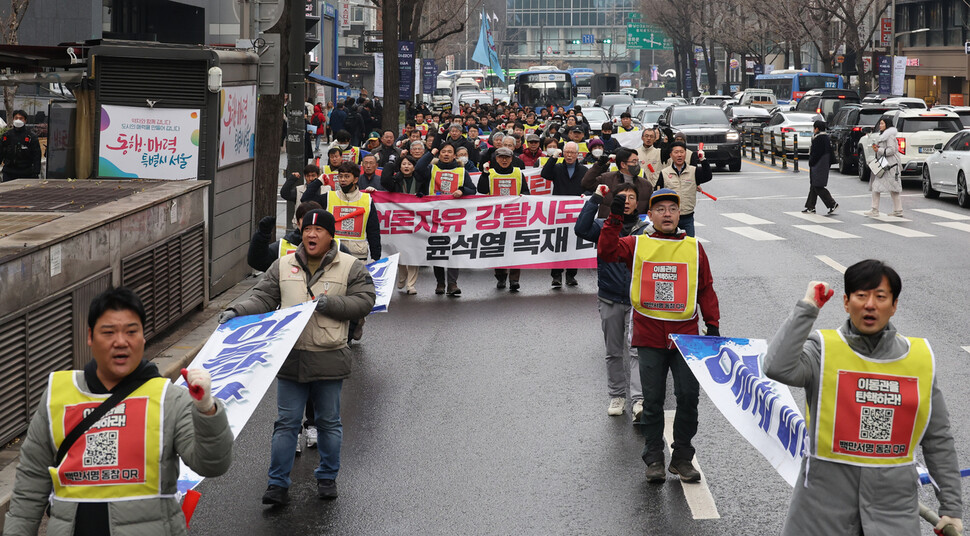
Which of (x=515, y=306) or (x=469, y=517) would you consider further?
(x=515, y=306)

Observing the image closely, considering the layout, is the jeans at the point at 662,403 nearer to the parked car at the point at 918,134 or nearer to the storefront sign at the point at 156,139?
the storefront sign at the point at 156,139

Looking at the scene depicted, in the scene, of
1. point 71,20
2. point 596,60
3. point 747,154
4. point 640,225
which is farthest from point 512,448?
point 596,60

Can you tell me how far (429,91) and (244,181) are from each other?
142 feet

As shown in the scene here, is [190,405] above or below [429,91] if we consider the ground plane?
below

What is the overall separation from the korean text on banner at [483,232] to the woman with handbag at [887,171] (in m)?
7.86

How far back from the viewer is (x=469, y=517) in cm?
693

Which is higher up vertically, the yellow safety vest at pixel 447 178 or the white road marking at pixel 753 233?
the yellow safety vest at pixel 447 178

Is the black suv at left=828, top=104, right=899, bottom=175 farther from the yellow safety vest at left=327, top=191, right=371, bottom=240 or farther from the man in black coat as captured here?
the yellow safety vest at left=327, top=191, right=371, bottom=240

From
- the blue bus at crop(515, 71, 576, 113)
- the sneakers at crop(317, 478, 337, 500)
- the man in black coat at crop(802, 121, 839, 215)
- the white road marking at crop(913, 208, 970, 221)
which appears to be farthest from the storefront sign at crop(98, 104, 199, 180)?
the blue bus at crop(515, 71, 576, 113)

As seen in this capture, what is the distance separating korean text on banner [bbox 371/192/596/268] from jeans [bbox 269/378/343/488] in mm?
8821

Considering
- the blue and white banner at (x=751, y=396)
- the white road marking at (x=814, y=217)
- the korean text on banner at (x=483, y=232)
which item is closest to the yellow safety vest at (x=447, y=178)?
the korean text on banner at (x=483, y=232)

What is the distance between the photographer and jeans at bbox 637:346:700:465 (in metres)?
7.42

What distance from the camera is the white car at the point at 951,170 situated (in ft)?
79.2

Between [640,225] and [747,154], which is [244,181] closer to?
[640,225]
